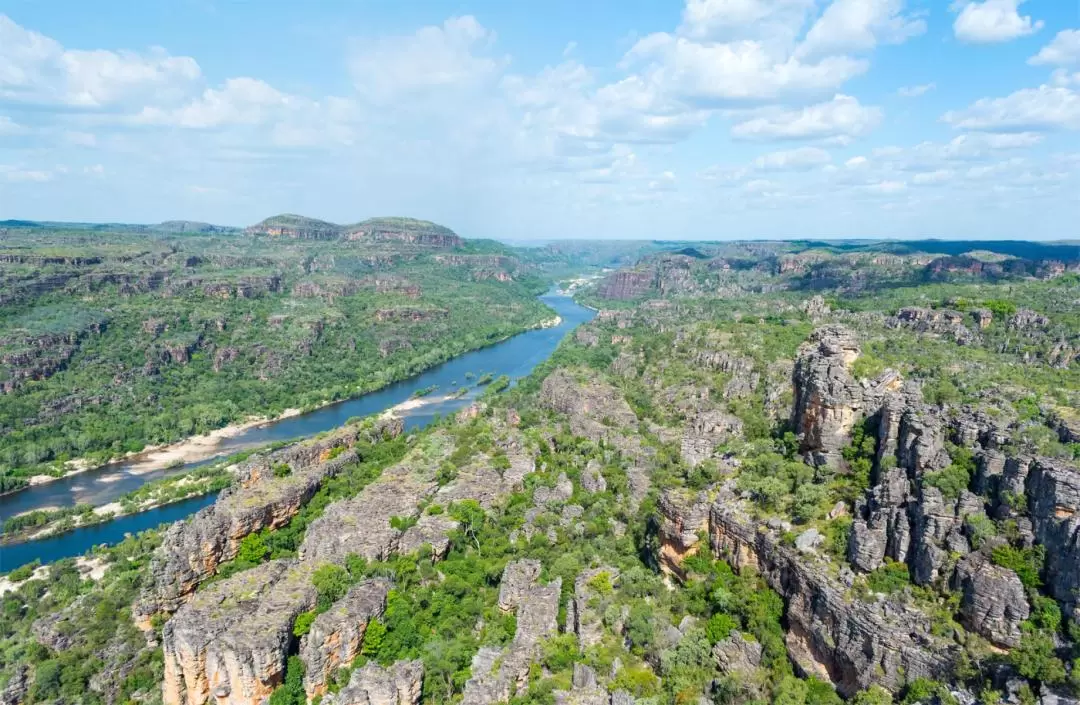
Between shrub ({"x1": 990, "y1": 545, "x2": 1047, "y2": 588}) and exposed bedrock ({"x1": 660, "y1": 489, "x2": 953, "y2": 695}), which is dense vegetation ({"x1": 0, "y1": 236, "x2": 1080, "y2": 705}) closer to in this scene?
shrub ({"x1": 990, "y1": 545, "x2": 1047, "y2": 588})

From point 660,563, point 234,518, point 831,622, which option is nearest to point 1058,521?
point 831,622

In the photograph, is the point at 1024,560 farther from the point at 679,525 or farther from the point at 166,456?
the point at 166,456

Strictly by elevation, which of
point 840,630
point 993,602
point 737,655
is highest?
point 993,602

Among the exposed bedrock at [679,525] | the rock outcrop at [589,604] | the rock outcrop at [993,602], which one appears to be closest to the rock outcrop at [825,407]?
the exposed bedrock at [679,525]

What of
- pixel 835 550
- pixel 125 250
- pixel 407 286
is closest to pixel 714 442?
pixel 835 550

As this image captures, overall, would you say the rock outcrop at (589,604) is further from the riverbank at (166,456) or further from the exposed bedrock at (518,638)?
the riverbank at (166,456)

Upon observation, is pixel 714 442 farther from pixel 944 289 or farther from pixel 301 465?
pixel 944 289

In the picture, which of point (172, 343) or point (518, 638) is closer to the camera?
point (518, 638)
